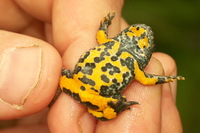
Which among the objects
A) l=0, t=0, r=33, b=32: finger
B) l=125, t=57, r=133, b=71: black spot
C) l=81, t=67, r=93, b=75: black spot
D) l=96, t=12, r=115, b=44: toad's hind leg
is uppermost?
l=96, t=12, r=115, b=44: toad's hind leg

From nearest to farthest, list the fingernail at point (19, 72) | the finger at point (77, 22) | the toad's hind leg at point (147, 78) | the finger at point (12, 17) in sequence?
the fingernail at point (19, 72), the toad's hind leg at point (147, 78), the finger at point (77, 22), the finger at point (12, 17)

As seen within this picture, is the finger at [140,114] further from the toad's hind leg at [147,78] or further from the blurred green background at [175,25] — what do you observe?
the blurred green background at [175,25]

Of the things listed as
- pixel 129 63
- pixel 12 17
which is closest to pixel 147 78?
pixel 129 63

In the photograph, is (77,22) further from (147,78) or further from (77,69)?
(147,78)

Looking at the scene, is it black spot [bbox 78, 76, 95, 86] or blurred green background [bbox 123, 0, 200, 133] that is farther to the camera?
blurred green background [bbox 123, 0, 200, 133]

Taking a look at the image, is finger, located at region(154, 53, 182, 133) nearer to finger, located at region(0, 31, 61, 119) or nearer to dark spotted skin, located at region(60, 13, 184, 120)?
dark spotted skin, located at region(60, 13, 184, 120)

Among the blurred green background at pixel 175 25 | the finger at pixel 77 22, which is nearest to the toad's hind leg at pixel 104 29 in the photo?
the finger at pixel 77 22

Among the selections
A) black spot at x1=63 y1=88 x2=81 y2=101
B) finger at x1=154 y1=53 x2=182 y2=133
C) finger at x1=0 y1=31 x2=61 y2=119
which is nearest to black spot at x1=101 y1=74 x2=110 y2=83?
black spot at x1=63 y1=88 x2=81 y2=101

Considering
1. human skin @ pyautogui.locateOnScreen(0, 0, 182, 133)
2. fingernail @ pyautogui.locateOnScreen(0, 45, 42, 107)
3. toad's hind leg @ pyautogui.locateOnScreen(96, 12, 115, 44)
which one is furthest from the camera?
toad's hind leg @ pyautogui.locateOnScreen(96, 12, 115, 44)
